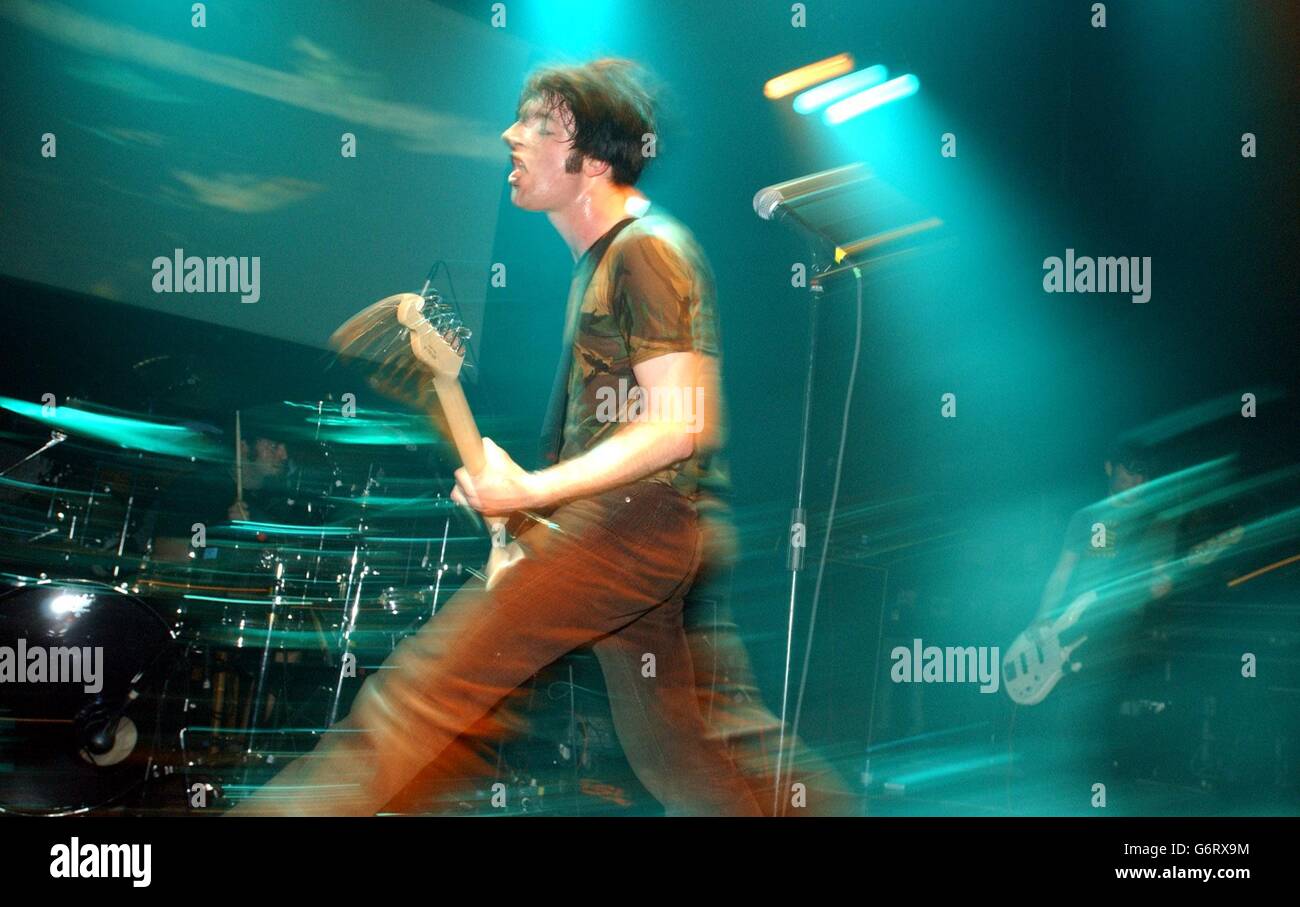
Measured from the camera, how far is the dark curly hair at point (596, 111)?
2.49m

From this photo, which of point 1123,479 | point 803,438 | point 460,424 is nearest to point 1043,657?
point 1123,479

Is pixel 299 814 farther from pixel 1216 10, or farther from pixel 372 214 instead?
pixel 1216 10

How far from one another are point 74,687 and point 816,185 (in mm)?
2935

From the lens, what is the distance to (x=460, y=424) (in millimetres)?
2215

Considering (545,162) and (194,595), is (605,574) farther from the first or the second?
(194,595)

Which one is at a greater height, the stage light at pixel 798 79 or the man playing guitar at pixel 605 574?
the stage light at pixel 798 79

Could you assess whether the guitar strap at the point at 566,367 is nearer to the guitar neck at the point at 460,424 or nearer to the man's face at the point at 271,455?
the guitar neck at the point at 460,424

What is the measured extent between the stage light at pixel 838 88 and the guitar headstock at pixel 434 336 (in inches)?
96.9

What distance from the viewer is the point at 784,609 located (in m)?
4.61

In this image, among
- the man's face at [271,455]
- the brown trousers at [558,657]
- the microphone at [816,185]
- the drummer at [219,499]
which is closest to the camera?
the brown trousers at [558,657]

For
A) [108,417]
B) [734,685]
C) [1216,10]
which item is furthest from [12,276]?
[1216,10]

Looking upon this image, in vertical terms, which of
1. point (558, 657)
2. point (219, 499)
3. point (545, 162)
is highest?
point (545, 162)

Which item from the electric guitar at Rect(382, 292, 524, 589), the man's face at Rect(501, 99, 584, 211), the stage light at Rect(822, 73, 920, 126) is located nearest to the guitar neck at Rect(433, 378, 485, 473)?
the electric guitar at Rect(382, 292, 524, 589)

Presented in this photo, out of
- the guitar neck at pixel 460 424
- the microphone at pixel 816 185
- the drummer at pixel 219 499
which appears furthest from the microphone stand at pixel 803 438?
the drummer at pixel 219 499
